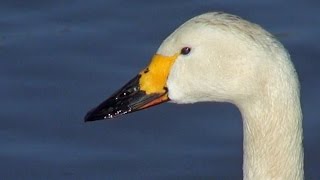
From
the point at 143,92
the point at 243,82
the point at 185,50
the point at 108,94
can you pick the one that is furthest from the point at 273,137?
the point at 108,94

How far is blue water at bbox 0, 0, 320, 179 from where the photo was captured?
33.6 ft

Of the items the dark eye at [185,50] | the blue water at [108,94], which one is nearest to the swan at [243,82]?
the dark eye at [185,50]

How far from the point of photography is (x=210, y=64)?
7762mm

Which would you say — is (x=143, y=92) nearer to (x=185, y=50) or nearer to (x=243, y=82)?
(x=185, y=50)

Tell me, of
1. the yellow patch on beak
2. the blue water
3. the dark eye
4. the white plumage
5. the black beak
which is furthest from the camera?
the blue water

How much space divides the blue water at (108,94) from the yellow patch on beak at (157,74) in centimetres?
222

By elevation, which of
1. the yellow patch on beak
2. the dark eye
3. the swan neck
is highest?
the dark eye

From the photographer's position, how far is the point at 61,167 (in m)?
10.2

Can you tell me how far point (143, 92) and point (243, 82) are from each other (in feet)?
2.27

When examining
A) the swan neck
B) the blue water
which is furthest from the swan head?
the blue water

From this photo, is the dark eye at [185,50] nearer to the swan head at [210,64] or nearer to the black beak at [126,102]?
the swan head at [210,64]

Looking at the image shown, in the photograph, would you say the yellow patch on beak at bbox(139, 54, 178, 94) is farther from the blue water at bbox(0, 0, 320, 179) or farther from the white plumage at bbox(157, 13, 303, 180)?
the blue water at bbox(0, 0, 320, 179)

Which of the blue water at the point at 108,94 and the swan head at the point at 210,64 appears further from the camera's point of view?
the blue water at the point at 108,94

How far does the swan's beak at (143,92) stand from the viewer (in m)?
7.94
